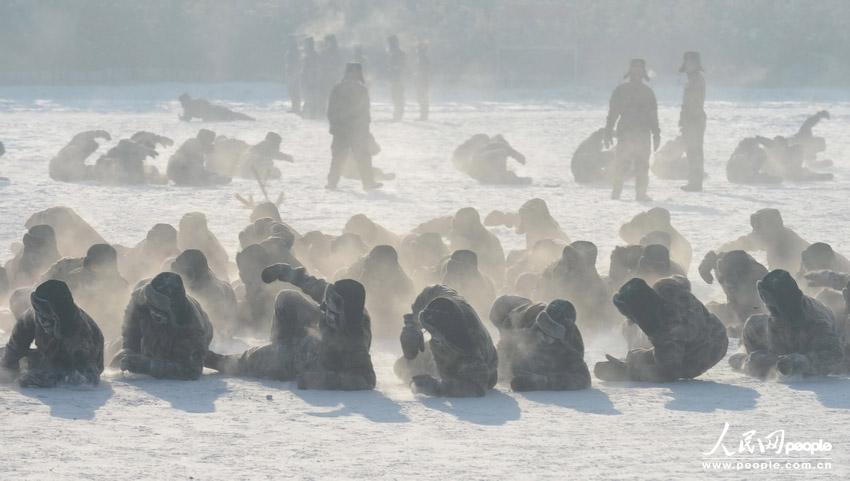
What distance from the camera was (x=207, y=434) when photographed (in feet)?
25.3

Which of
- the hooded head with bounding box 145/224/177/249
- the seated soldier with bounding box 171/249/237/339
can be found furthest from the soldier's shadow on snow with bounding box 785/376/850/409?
the hooded head with bounding box 145/224/177/249

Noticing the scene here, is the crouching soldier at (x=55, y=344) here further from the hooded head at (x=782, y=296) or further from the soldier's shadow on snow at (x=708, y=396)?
the hooded head at (x=782, y=296)

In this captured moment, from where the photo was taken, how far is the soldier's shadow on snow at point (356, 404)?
8195 mm

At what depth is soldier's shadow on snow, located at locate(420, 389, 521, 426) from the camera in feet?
26.8

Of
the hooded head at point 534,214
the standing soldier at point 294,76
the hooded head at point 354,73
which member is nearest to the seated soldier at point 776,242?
the hooded head at point 534,214

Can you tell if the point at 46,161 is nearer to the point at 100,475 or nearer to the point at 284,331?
the point at 284,331

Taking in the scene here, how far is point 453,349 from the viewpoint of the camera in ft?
28.5

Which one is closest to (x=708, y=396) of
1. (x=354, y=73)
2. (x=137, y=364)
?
(x=137, y=364)

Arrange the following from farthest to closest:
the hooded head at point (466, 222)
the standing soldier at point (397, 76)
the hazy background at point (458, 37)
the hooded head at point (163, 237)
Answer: the hazy background at point (458, 37) < the standing soldier at point (397, 76) < the hooded head at point (466, 222) < the hooded head at point (163, 237)

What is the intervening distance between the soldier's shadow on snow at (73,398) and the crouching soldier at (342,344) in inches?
45.4

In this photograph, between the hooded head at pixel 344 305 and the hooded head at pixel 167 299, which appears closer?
the hooded head at pixel 344 305

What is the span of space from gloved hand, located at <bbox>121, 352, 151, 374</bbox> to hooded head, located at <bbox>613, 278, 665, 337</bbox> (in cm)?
282

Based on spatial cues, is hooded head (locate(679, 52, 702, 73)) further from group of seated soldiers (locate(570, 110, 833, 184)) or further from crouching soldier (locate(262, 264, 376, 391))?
crouching soldier (locate(262, 264, 376, 391))

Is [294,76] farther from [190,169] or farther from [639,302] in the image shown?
[639,302]
